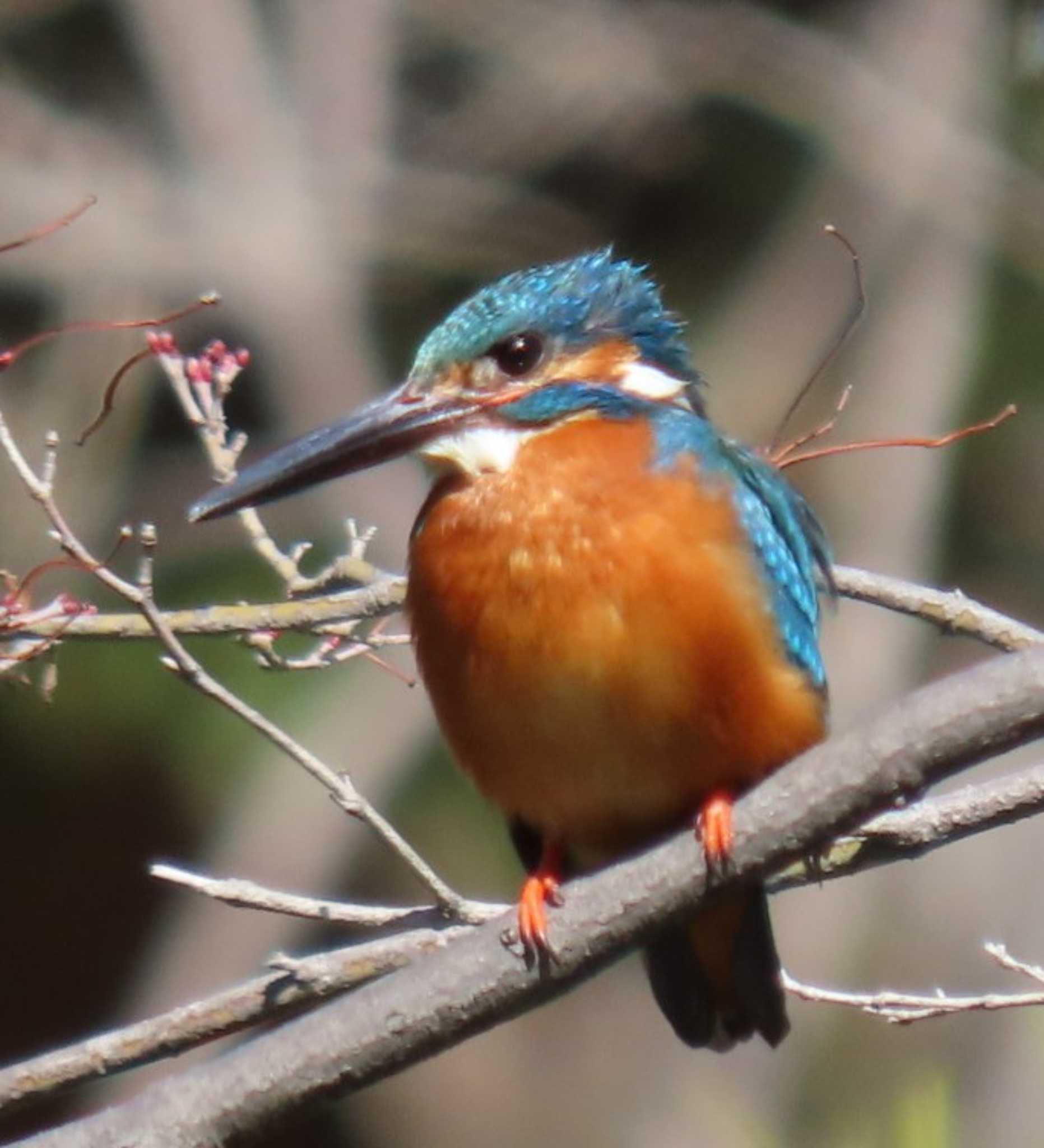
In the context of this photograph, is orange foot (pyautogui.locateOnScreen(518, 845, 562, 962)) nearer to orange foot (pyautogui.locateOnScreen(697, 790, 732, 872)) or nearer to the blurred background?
orange foot (pyautogui.locateOnScreen(697, 790, 732, 872))

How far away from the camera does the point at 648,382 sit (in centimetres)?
313

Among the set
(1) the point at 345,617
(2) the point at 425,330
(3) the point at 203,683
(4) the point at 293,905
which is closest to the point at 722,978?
(1) the point at 345,617

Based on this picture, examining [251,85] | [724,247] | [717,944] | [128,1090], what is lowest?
[717,944]

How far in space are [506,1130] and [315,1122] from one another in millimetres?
634

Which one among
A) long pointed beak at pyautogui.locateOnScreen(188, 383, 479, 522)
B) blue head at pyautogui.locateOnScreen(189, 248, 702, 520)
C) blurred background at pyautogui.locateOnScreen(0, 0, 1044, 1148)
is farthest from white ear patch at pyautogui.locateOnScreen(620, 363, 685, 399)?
blurred background at pyautogui.locateOnScreen(0, 0, 1044, 1148)

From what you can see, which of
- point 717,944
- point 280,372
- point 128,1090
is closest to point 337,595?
point 717,944

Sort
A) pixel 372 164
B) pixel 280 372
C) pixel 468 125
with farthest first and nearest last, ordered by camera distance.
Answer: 1. pixel 468 125
2. pixel 372 164
3. pixel 280 372

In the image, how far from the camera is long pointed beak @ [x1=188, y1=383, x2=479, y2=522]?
2979 mm

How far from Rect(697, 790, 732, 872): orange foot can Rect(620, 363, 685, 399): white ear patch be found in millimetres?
794

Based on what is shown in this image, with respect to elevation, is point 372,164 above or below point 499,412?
above

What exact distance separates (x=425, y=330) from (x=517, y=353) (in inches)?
175

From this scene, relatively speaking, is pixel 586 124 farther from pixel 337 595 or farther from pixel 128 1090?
pixel 337 595

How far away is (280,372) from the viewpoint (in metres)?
6.75

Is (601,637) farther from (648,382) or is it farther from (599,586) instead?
(648,382)
